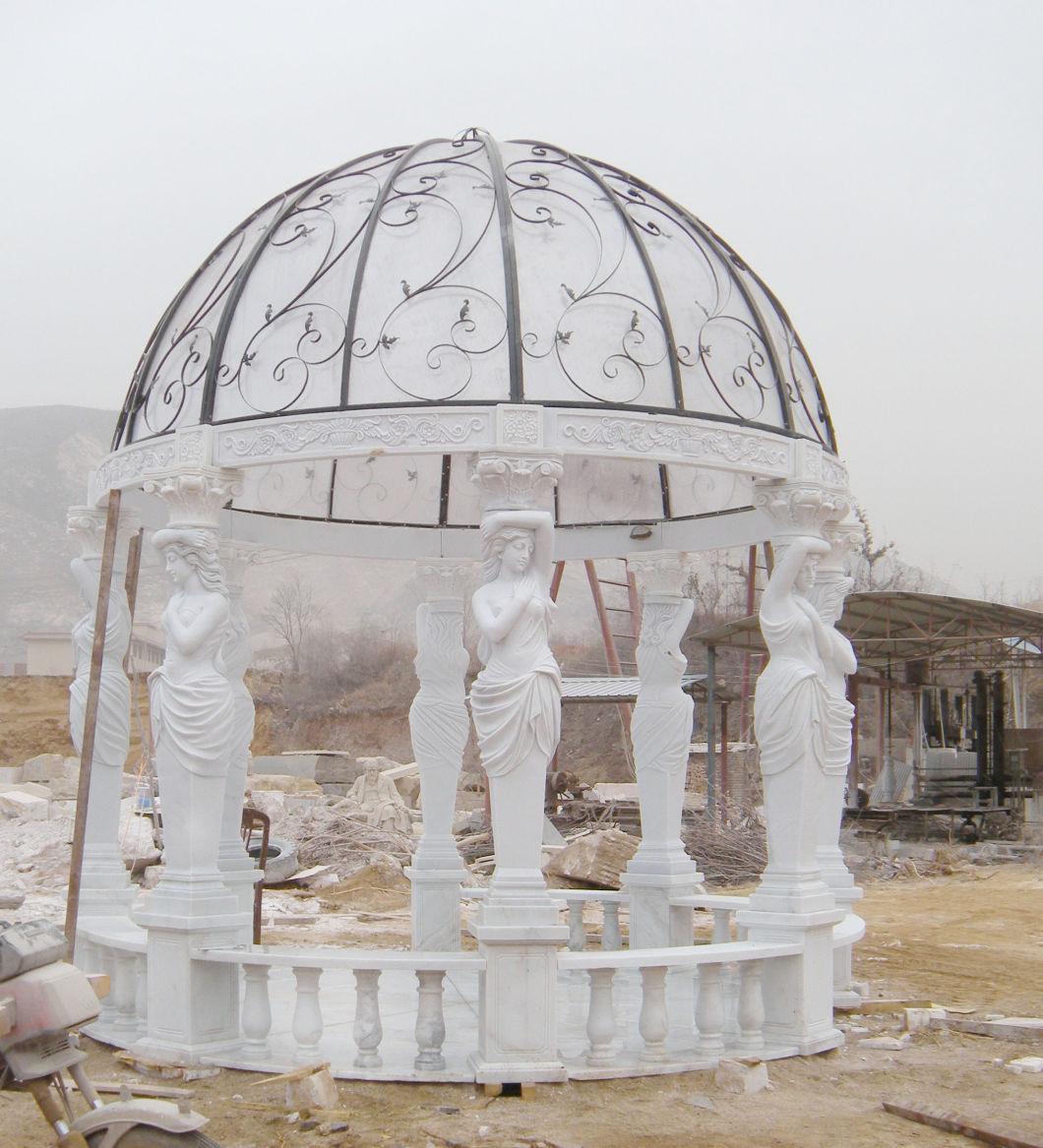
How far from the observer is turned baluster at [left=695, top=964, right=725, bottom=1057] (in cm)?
752

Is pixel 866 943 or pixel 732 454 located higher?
pixel 732 454

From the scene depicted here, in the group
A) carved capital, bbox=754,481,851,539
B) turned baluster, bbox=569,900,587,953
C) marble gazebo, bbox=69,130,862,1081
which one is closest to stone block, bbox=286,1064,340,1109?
marble gazebo, bbox=69,130,862,1081

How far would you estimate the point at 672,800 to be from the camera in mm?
9867

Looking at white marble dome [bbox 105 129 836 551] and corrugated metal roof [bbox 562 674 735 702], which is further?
corrugated metal roof [bbox 562 674 735 702]

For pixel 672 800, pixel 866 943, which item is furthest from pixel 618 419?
pixel 866 943

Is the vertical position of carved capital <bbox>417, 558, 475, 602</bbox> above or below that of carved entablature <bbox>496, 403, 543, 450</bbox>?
below

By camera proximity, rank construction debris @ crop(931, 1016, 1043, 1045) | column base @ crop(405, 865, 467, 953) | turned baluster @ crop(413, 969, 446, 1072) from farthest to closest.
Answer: column base @ crop(405, 865, 467, 953), construction debris @ crop(931, 1016, 1043, 1045), turned baluster @ crop(413, 969, 446, 1072)

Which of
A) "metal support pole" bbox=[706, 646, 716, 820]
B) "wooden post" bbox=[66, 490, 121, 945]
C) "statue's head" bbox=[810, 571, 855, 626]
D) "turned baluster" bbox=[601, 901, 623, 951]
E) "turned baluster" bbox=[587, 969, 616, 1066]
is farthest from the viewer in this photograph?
"metal support pole" bbox=[706, 646, 716, 820]

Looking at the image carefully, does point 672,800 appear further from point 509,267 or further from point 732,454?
point 509,267

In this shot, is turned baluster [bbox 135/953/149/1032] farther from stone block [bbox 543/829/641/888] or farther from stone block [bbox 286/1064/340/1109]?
stone block [bbox 543/829/641/888]

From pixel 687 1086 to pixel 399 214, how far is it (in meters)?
5.35

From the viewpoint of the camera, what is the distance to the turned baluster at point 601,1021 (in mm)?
7172

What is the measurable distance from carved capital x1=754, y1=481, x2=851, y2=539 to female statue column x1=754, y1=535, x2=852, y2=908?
0.39 feet

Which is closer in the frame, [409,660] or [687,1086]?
[687,1086]
